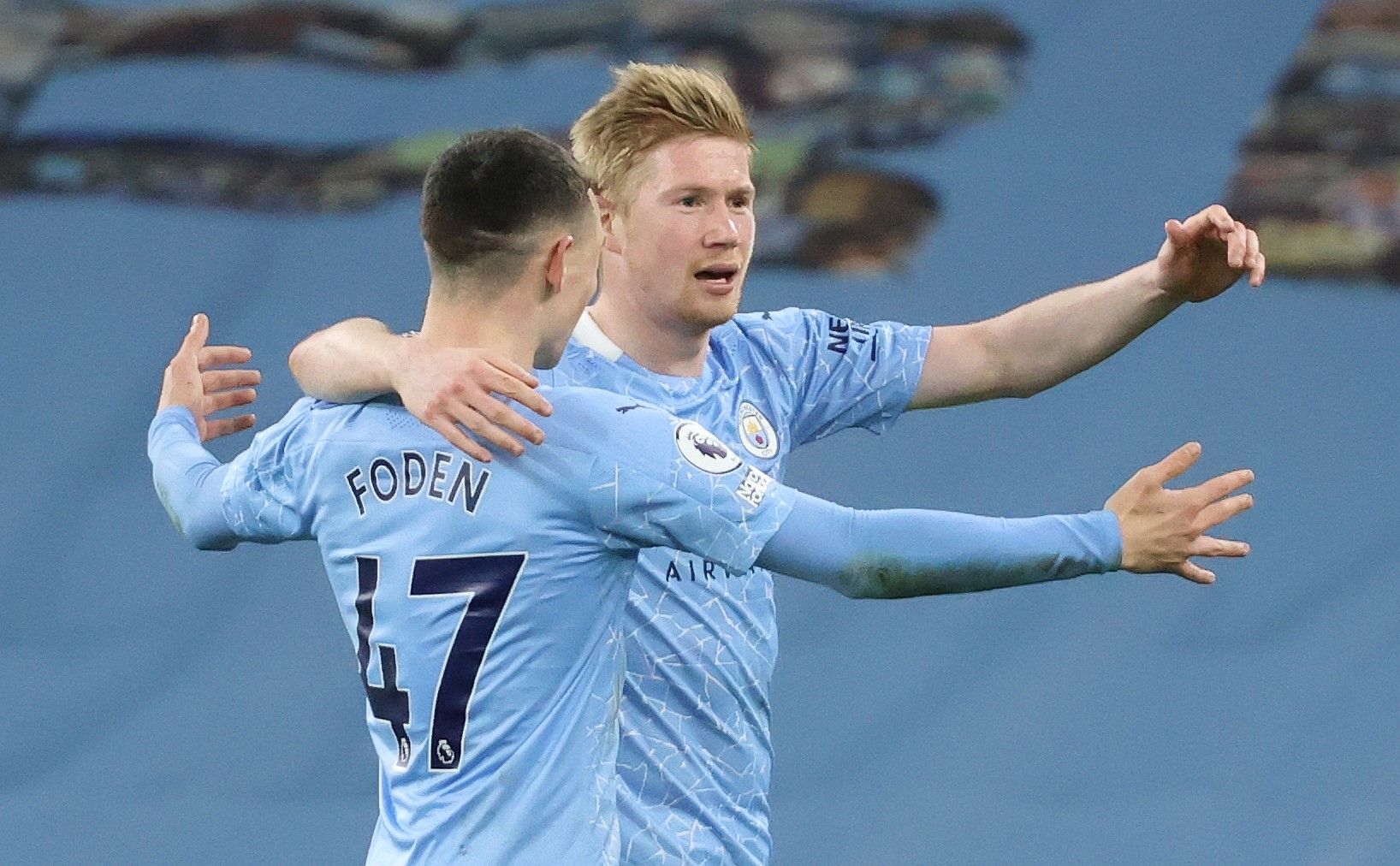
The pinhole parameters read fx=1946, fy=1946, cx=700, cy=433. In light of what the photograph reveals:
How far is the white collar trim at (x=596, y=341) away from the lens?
10.2 ft

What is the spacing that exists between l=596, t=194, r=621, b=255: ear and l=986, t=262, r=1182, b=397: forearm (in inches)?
26.0

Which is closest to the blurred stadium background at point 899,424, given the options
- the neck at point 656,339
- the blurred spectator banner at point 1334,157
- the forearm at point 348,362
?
the blurred spectator banner at point 1334,157

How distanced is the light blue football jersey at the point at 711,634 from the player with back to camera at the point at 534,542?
0.43 metres

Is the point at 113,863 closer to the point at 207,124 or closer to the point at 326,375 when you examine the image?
the point at 207,124

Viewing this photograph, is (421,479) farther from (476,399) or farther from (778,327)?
(778,327)

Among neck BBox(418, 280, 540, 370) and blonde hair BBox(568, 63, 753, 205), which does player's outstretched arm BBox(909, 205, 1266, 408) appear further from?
neck BBox(418, 280, 540, 370)

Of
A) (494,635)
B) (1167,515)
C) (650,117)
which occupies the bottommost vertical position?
(494,635)

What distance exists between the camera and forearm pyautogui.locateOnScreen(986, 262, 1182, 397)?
316 centimetres

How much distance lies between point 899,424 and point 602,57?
160 cm

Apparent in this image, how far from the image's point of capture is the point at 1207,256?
3.05m

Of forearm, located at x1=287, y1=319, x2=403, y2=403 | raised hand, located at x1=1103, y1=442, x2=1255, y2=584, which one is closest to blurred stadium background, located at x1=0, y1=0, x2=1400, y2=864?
forearm, located at x1=287, y1=319, x2=403, y2=403

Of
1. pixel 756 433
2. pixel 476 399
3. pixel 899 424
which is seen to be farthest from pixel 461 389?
pixel 899 424

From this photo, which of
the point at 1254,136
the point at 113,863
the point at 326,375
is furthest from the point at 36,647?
the point at 1254,136

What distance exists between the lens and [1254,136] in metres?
6.63
